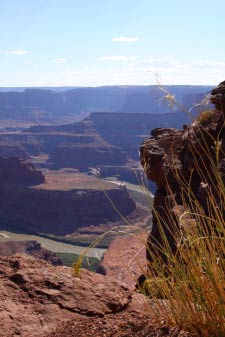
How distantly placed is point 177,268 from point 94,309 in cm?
111

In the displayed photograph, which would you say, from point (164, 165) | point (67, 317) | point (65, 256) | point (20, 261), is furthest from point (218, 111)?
point (65, 256)

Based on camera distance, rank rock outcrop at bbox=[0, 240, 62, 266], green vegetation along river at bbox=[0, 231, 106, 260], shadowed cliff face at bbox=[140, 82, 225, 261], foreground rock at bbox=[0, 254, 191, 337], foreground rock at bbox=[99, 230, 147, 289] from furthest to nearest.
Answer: green vegetation along river at bbox=[0, 231, 106, 260], rock outcrop at bbox=[0, 240, 62, 266], shadowed cliff face at bbox=[140, 82, 225, 261], foreground rock at bbox=[0, 254, 191, 337], foreground rock at bbox=[99, 230, 147, 289]

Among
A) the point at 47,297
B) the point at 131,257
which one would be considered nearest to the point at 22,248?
the point at 47,297

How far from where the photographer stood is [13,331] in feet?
10.9

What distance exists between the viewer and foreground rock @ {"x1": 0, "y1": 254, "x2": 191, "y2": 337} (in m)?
3.26

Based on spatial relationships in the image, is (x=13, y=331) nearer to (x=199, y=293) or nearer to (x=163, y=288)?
(x=163, y=288)

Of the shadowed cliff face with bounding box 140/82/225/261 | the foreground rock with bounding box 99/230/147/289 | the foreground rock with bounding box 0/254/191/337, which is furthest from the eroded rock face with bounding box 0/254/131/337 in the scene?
the shadowed cliff face with bounding box 140/82/225/261

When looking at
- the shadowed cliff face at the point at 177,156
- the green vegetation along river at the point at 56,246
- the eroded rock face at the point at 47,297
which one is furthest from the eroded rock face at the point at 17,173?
the eroded rock face at the point at 47,297

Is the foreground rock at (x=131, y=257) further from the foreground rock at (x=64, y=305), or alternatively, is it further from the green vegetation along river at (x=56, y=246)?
the green vegetation along river at (x=56, y=246)

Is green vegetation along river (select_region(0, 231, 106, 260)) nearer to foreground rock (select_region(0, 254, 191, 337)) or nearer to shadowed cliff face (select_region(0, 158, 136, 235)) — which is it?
shadowed cliff face (select_region(0, 158, 136, 235))

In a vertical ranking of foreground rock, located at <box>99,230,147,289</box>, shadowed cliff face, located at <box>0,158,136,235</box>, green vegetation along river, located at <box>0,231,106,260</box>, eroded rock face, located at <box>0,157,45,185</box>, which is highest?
foreground rock, located at <box>99,230,147,289</box>

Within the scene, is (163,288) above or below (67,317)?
above

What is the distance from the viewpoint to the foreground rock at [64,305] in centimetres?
326

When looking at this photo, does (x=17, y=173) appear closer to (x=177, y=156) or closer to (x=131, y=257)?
(x=177, y=156)
